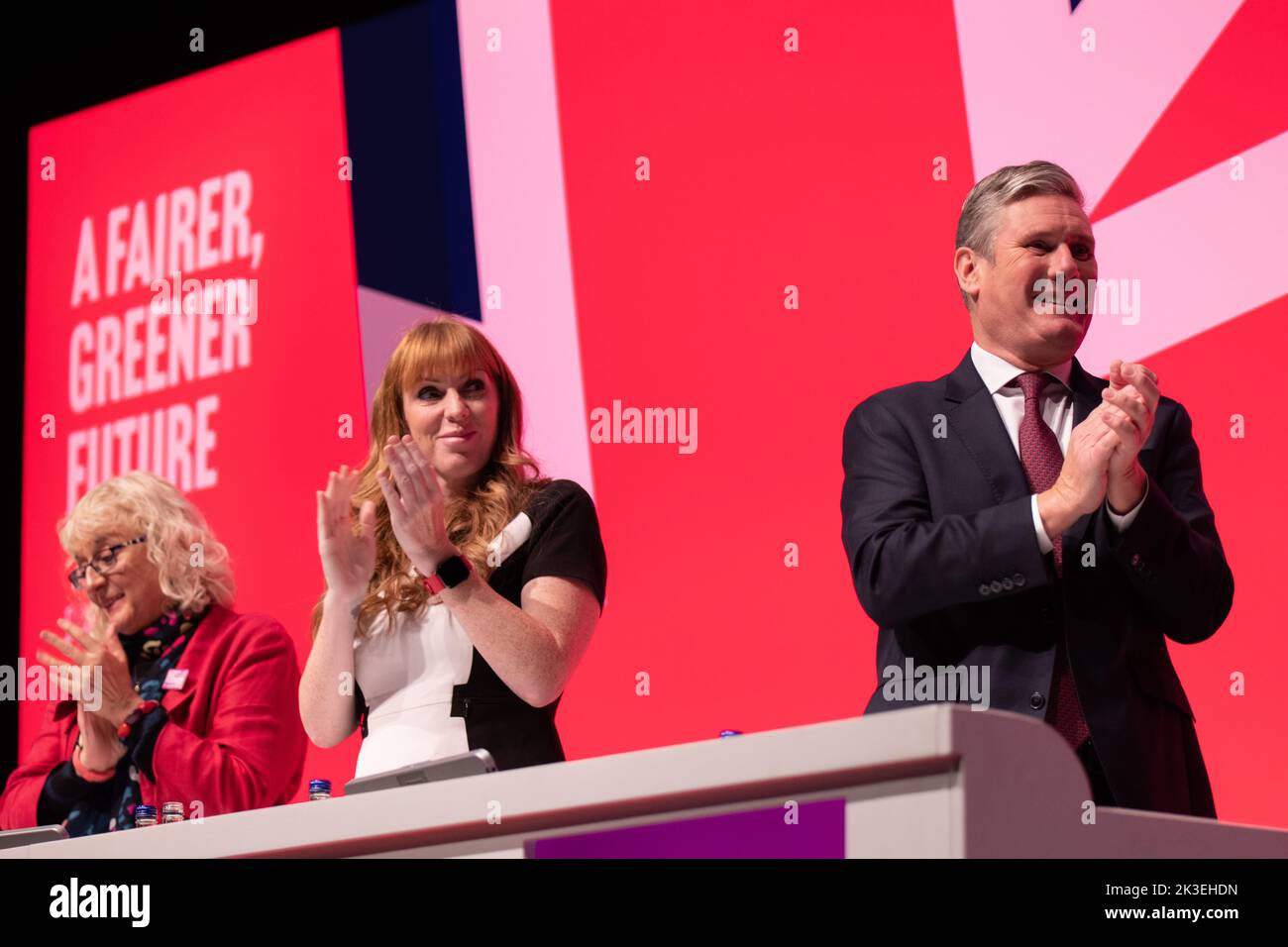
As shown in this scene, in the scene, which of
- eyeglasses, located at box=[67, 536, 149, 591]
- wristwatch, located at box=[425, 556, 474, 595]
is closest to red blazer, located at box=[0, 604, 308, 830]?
eyeglasses, located at box=[67, 536, 149, 591]

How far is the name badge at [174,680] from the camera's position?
131 inches

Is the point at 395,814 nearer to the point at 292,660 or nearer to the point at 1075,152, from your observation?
the point at 292,660

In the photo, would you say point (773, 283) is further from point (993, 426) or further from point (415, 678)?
point (415, 678)

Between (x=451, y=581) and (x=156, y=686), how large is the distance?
1.10 metres

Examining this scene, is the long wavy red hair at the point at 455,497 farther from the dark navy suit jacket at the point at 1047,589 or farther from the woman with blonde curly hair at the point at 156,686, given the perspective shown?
the dark navy suit jacket at the point at 1047,589

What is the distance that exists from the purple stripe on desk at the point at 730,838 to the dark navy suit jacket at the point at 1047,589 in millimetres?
693

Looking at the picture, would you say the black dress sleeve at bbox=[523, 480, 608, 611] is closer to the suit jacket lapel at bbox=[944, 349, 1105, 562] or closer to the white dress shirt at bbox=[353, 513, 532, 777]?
the white dress shirt at bbox=[353, 513, 532, 777]

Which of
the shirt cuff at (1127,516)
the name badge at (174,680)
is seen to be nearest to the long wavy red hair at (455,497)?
the name badge at (174,680)

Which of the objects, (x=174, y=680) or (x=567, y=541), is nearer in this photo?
(x=567, y=541)

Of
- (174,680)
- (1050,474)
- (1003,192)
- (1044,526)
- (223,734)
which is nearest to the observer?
(1044,526)

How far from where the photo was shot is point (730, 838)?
154 cm

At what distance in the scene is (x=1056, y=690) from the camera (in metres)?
2.16

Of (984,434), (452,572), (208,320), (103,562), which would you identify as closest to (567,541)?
(452,572)
